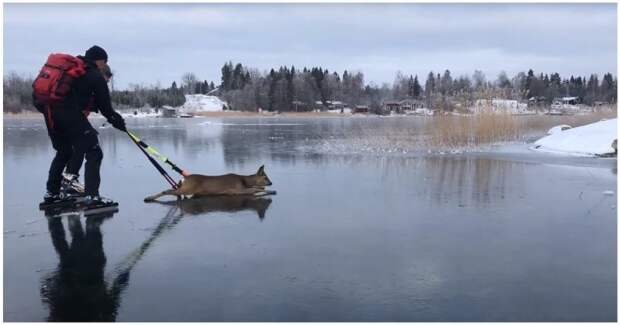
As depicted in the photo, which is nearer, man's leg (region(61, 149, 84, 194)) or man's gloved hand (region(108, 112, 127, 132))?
man's leg (region(61, 149, 84, 194))

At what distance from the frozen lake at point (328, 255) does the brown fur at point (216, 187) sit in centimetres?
24

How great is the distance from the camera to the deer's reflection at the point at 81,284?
10.8 ft

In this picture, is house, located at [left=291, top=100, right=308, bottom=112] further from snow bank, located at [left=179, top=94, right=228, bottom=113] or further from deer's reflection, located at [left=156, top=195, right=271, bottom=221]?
deer's reflection, located at [left=156, top=195, right=271, bottom=221]

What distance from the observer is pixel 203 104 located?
4729 inches

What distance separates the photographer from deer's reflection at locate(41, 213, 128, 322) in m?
3.29

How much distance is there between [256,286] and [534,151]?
1217cm

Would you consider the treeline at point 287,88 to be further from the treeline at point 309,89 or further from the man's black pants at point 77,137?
the man's black pants at point 77,137

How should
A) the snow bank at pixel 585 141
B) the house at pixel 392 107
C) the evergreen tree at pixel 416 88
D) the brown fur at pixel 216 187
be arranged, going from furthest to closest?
the evergreen tree at pixel 416 88 → the house at pixel 392 107 → the snow bank at pixel 585 141 → the brown fur at pixel 216 187

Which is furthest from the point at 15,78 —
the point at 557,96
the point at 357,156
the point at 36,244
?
the point at 557,96

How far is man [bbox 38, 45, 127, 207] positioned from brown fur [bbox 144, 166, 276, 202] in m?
0.88

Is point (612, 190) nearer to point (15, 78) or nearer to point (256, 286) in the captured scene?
point (256, 286)

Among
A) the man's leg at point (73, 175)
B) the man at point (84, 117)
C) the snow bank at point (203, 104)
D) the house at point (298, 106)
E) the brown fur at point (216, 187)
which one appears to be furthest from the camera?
the snow bank at point (203, 104)

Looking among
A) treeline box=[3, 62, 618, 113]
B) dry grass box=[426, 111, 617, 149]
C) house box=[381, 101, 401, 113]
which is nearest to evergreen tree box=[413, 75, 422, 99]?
treeline box=[3, 62, 618, 113]

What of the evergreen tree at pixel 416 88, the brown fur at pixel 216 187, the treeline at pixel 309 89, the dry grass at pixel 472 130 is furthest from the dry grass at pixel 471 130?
the evergreen tree at pixel 416 88
